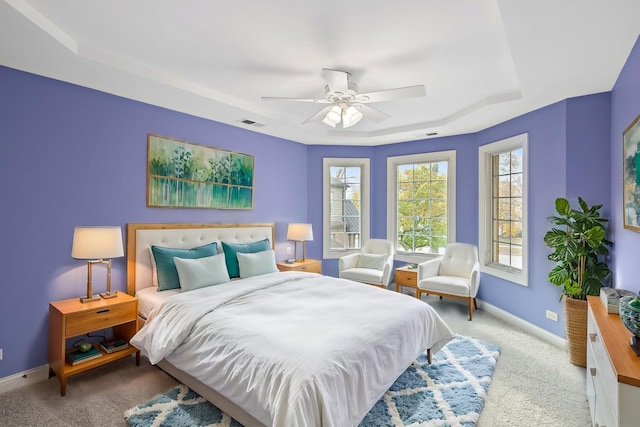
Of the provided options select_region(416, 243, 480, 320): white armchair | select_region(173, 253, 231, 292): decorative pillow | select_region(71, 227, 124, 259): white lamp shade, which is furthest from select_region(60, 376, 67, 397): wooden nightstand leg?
select_region(416, 243, 480, 320): white armchair

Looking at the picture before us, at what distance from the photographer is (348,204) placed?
18.1ft

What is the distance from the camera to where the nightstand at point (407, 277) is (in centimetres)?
451

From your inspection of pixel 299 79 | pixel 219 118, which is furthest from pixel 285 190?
pixel 299 79

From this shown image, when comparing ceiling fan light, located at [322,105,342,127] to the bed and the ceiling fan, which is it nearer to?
the ceiling fan

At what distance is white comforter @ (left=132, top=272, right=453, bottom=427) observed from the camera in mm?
1611

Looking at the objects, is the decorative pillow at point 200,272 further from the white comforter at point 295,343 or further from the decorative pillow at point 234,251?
the decorative pillow at point 234,251

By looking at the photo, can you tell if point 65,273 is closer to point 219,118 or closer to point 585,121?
point 219,118

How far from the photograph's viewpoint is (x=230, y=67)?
2.75 meters

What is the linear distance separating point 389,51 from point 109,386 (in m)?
3.37

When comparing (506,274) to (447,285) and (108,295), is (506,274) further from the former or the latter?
(108,295)

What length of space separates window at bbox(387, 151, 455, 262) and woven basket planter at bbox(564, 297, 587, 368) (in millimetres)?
2060

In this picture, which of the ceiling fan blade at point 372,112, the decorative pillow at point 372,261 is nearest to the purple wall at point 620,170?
the ceiling fan blade at point 372,112

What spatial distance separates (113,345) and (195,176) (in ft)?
6.11

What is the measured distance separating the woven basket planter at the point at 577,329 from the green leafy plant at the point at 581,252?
9 centimetres
